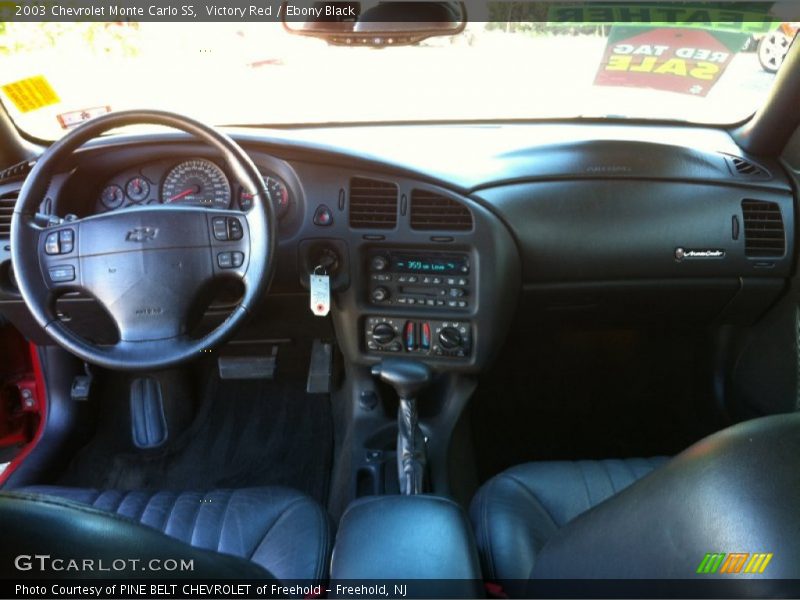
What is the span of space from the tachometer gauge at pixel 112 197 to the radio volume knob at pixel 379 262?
842 mm

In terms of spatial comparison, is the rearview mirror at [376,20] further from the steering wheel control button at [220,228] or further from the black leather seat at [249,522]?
the black leather seat at [249,522]

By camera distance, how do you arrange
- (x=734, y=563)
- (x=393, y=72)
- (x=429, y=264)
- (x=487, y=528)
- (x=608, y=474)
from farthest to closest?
(x=393, y=72), (x=429, y=264), (x=608, y=474), (x=487, y=528), (x=734, y=563)

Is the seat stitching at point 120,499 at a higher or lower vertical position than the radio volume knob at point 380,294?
lower

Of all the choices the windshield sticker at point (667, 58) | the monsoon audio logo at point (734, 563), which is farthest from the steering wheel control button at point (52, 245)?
the windshield sticker at point (667, 58)

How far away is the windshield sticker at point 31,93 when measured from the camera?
2293mm

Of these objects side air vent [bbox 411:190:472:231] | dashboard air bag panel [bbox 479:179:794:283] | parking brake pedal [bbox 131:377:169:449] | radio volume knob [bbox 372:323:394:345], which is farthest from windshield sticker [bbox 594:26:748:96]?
parking brake pedal [bbox 131:377:169:449]

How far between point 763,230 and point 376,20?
1458 millimetres

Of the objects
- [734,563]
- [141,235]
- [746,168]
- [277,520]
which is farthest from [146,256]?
[746,168]

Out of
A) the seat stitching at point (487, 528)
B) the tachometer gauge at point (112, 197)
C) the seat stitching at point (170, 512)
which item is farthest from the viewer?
the tachometer gauge at point (112, 197)

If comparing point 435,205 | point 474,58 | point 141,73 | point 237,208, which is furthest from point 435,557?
point 141,73

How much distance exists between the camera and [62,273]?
187 centimetres

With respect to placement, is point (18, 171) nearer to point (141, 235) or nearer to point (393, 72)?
point (141, 235)

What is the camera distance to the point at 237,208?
217 cm

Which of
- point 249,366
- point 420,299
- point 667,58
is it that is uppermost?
point 667,58
